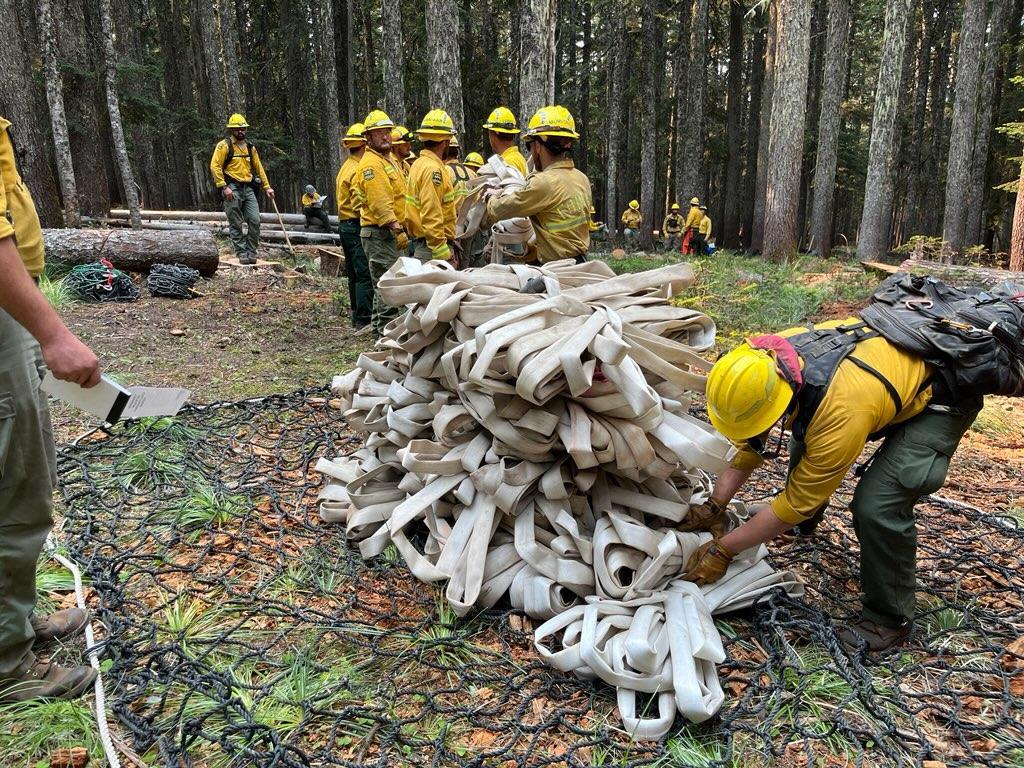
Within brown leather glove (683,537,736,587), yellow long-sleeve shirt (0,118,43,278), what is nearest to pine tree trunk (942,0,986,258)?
brown leather glove (683,537,736,587)

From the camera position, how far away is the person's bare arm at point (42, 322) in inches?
73.4

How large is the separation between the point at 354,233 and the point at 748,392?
6.16 metres

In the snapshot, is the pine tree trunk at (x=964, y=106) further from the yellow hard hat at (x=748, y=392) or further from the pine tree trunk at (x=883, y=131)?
the yellow hard hat at (x=748, y=392)

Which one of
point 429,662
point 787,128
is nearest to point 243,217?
point 787,128

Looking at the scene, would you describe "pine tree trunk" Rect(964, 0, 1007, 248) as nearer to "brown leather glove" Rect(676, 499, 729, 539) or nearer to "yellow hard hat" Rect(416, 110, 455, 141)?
"yellow hard hat" Rect(416, 110, 455, 141)

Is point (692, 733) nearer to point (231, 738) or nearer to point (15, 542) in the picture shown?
point (231, 738)

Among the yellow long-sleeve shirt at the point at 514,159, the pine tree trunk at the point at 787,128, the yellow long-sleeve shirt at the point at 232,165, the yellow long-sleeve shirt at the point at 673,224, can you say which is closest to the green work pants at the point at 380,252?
the yellow long-sleeve shirt at the point at 514,159

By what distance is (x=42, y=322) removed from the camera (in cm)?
193

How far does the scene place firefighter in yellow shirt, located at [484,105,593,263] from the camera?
4875 millimetres

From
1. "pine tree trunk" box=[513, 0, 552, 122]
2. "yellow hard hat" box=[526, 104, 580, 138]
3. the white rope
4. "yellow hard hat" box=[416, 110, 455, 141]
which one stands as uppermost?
"pine tree trunk" box=[513, 0, 552, 122]

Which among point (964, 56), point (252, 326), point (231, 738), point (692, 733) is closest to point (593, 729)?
point (692, 733)

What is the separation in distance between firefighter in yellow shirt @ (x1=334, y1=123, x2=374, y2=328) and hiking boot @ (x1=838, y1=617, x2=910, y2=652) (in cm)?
583

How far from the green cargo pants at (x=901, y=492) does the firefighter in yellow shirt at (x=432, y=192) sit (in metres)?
4.58

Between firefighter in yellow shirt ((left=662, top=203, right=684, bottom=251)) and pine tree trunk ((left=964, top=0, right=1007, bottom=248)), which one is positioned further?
firefighter in yellow shirt ((left=662, top=203, right=684, bottom=251))
